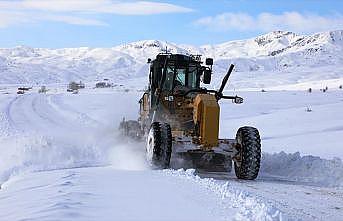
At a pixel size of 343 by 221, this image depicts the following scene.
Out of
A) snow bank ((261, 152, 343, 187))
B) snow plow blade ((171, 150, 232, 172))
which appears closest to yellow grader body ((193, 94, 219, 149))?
snow plow blade ((171, 150, 232, 172))

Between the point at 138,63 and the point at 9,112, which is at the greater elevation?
the point at 138,63

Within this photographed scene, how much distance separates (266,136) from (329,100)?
1330cm

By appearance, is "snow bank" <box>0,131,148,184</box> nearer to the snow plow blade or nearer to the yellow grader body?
the snow plow blade

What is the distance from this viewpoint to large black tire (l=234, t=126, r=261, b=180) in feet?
34.9

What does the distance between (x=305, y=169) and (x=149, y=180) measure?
3.90m

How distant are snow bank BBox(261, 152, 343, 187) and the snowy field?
0.8 inches

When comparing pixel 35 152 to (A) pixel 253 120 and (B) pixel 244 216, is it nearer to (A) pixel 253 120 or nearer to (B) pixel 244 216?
(B) pixel 244 216

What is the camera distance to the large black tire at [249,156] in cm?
1065

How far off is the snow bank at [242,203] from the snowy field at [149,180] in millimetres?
12

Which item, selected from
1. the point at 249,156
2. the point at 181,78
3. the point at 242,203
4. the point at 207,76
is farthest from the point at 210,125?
the point at 242,203

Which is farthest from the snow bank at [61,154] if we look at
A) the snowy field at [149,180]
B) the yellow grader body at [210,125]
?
the yellow grader body at [210,125]

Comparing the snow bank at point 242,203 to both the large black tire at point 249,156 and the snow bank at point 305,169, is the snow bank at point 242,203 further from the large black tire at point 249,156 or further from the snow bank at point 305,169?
the snow bank at point 305,169

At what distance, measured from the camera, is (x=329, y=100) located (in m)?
30.3

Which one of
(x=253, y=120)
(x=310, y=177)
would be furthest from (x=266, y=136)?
(x=310, y=177)
